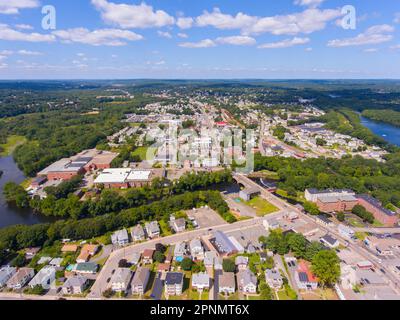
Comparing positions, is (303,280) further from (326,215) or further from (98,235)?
(98,235)

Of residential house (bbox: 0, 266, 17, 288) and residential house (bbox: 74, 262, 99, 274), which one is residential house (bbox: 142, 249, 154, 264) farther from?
residential house (bbox: 0, 266, 17, 288)

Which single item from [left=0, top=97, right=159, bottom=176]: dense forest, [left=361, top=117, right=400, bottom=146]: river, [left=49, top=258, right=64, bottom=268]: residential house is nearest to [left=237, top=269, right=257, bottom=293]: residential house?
[left=49, top=258, right=64, bottom=268]: residential house

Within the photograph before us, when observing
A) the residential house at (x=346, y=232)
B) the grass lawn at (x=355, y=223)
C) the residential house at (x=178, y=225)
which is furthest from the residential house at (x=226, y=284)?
the grass lawn at (x=355, y=223)

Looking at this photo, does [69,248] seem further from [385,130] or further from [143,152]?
[385,130]

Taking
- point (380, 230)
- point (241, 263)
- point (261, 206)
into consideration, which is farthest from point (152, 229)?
point (380, 230)

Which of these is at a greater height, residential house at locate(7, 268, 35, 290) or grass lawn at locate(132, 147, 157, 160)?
grass lawn at locate(132, 147, 157, 160)

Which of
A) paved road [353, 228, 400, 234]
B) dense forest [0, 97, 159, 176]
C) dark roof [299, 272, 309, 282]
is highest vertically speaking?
dense forest [0, 97, 159, 176]

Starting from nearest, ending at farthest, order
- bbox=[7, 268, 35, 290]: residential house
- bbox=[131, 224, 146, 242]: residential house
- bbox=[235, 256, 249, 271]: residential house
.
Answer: bbox=[7, 268, 35, 290]: residential house, bbox=[235, 256, 249, 271]: residential house, bbox=[131, 224, 146, 242]: residential house
